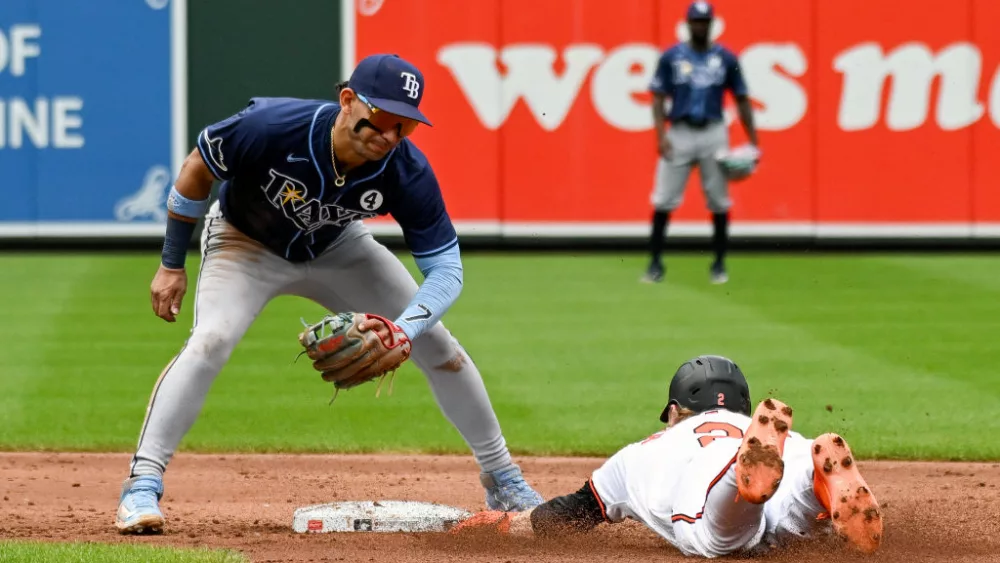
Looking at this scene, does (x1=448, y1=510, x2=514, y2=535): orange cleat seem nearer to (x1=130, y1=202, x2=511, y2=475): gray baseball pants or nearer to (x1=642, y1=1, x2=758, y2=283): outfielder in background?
(x1=130, y1=202, x2=511, y2=475): gray baseball pants

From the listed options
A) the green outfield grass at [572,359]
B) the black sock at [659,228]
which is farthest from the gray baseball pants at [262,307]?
the black sock at [659,228]

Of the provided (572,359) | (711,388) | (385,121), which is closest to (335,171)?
(385,121)

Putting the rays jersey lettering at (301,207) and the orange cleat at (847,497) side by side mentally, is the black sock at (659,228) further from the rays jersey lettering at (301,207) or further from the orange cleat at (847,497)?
the orange cleat at (847,497)

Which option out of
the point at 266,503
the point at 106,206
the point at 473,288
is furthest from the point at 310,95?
the point at 266,503

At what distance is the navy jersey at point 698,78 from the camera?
1275 cm

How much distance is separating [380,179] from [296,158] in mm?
273

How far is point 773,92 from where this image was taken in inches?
610

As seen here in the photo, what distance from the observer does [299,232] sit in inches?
207

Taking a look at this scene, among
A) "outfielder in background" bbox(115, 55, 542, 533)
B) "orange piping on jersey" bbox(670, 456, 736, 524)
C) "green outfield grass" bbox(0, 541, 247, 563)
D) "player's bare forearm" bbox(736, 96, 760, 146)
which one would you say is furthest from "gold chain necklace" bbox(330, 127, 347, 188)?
"player's bare forearm" bbox(736, 96, 760, 146)

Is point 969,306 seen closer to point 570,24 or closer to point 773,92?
point 773,92

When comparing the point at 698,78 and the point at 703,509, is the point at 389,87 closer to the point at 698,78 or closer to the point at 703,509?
the point at 703,509

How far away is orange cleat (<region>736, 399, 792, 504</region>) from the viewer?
418 centimetres

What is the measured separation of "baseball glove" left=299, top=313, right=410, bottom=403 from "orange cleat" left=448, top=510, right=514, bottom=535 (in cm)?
67

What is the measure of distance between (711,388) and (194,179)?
1.79 meters
